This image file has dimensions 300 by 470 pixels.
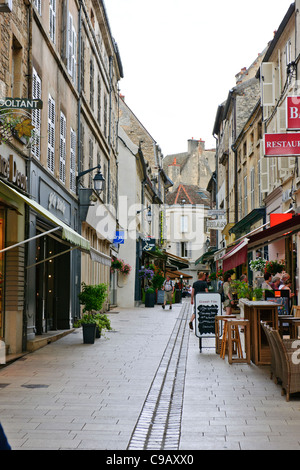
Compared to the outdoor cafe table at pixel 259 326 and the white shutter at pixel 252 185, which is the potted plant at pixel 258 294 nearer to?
the outdoor cafe table at pixel 259 326

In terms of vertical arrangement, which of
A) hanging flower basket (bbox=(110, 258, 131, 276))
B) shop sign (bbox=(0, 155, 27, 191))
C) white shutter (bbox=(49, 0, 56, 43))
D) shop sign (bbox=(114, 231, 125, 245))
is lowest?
hanging flower basket (bbox=(110, 258, 131, 276))

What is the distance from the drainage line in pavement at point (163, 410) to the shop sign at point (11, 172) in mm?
4247

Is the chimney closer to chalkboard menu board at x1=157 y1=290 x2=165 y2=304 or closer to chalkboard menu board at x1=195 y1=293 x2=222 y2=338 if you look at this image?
chalkboard menu board at x1=157 y1=290 x2=165 y2=304

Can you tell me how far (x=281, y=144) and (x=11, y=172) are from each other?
6809 mm

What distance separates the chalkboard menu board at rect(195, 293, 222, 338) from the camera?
515 inches

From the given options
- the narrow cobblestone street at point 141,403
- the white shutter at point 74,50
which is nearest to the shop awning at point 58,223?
the narrow cobblestone street at point 141,403

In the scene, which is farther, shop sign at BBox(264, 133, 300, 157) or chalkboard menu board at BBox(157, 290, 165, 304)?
chalkboard menu board at BBox(157, 290, 165, 304)

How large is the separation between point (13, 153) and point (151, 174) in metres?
38.5

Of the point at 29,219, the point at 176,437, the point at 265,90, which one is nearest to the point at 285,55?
the point at 265,90

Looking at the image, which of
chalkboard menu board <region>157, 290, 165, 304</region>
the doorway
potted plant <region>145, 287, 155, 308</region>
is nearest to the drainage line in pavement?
the doorway

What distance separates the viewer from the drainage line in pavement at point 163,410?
5873 mm

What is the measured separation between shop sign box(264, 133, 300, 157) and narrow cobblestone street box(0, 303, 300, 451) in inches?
205
